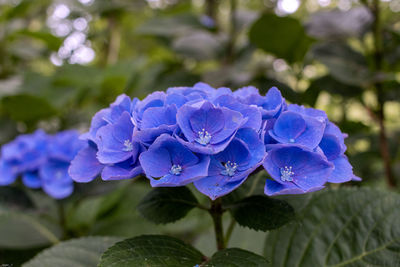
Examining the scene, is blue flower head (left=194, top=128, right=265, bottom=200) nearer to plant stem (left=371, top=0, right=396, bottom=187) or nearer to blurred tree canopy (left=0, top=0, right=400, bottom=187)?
blurred tree canopy (left=0, top=0, right=400, bottom=187)

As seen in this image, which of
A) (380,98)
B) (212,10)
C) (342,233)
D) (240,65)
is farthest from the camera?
(212,10)

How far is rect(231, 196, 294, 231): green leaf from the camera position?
0.71m

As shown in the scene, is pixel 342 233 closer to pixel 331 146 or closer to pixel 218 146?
pixel 331 146

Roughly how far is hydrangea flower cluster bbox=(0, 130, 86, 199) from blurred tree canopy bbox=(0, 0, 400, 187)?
512 millimetres

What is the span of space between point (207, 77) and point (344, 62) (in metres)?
0.58

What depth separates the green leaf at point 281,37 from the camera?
165cm

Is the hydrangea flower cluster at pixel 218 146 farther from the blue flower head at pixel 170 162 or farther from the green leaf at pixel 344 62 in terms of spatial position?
the green leaf at pixel 344 62

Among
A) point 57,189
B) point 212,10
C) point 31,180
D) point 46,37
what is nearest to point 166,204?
point 57,189

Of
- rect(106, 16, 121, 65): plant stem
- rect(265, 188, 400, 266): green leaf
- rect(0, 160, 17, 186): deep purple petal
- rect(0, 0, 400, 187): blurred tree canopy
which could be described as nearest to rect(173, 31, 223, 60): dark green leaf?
rect(0, 0, 400, 187): blurred tree canopy

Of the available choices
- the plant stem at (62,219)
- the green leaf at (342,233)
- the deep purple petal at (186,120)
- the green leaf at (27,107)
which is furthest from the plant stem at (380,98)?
the green leaf at (27,107)

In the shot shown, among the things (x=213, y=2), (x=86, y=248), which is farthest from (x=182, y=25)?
(x=86, y=248)

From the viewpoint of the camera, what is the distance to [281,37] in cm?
170

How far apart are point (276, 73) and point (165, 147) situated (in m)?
1.31

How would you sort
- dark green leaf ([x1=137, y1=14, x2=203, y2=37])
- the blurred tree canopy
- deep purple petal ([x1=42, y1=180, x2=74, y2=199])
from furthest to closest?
1. dark green leaf ([x1=137, y1=14, x2=203, y2=37])
2. the blurred tree canopy
3. deep purple petal ([x1=42, y1=180, x2=74, y2=199])
